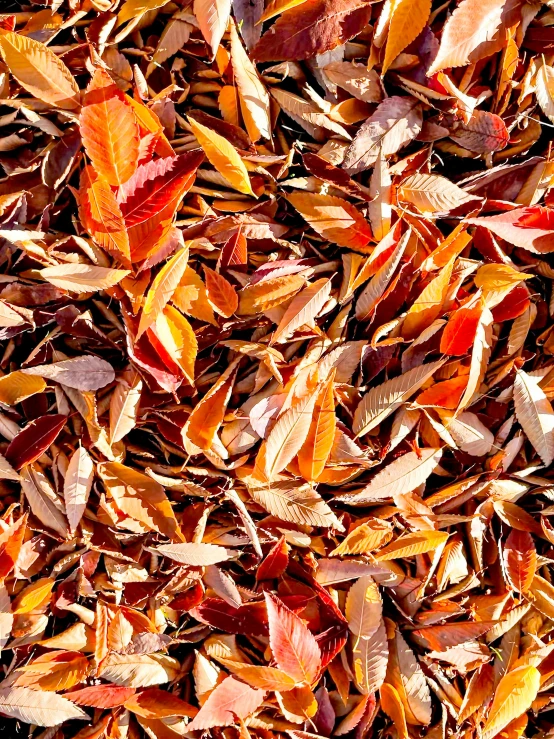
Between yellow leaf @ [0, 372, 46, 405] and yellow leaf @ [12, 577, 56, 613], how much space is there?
0.21 m

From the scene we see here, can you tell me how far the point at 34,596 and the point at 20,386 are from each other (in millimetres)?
233

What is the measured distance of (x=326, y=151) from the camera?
715mm

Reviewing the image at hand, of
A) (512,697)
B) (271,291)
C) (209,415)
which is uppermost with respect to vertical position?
(271,291)

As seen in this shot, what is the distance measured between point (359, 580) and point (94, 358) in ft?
1.28

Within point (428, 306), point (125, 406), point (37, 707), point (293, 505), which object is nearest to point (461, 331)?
point (428, 306)

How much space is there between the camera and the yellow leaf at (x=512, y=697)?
755 millimetres

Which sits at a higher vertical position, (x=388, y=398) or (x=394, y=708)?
(x=388, y=398)

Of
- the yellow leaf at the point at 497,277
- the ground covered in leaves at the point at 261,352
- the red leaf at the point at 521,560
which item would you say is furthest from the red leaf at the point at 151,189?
the red leaf at the point at 521,560

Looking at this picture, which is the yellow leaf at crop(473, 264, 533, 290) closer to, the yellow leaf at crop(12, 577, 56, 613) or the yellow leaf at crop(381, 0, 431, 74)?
the yellow leaf at crop(381, 0, 431, 74)

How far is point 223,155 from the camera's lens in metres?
0.67

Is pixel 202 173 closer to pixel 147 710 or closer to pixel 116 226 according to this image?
pixel 116 226

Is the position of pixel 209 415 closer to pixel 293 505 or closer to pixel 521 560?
pixel 293 505

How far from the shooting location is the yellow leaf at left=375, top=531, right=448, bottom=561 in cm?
74

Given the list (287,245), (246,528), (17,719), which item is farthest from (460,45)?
(17,719)
